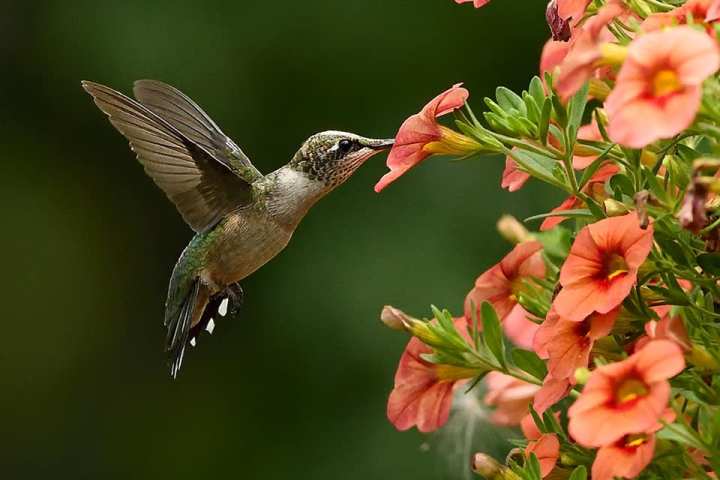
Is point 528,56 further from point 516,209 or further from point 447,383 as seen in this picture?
point 447,383

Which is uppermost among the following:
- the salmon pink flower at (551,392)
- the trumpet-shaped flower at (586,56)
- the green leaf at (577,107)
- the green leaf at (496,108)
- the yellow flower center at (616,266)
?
the trumpet-shaped flower at (586,56)

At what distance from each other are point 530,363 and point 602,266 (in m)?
0.24

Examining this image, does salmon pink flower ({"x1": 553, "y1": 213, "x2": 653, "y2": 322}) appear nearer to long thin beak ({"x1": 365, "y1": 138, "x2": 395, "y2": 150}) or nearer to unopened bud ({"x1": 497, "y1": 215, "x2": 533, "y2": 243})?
unopened bud ({"x1": 497, "y1": 215, "x2": 533, "y2": 243})

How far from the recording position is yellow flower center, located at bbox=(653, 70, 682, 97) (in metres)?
1.16

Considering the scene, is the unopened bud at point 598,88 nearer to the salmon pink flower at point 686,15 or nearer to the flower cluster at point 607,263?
the flower cluster at point 607,263

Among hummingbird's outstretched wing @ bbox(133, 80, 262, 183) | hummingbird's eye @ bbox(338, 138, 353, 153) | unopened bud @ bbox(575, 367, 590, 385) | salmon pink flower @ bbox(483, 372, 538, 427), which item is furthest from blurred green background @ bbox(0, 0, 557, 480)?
unopened bud @ bbox(575, 367, 590, 385)

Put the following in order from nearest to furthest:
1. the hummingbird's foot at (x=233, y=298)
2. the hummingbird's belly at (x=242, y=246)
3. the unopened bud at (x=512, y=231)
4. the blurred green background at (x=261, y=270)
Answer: the unopened bud at (x=512, y=231), the hummingbird's belly at (x=242, y=246), the hummingbird's foot at (x=233, y=298), the blurred green background at (x=261, y=270)

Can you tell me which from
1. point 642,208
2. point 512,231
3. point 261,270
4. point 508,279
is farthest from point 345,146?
point 261,270

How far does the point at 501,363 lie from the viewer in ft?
5.10

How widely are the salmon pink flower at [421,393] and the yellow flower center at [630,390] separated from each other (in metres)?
0.37

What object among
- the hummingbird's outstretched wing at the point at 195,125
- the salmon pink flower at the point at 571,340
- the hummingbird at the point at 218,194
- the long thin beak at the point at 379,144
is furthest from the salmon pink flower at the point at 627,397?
the hummingbird's outstretched wing at the point at 195,125

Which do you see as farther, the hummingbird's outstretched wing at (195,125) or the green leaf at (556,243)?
the hummingbird's outstretched wing at (195,125)

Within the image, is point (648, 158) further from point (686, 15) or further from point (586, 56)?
point (586, 56)

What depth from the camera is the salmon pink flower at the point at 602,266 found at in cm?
130
